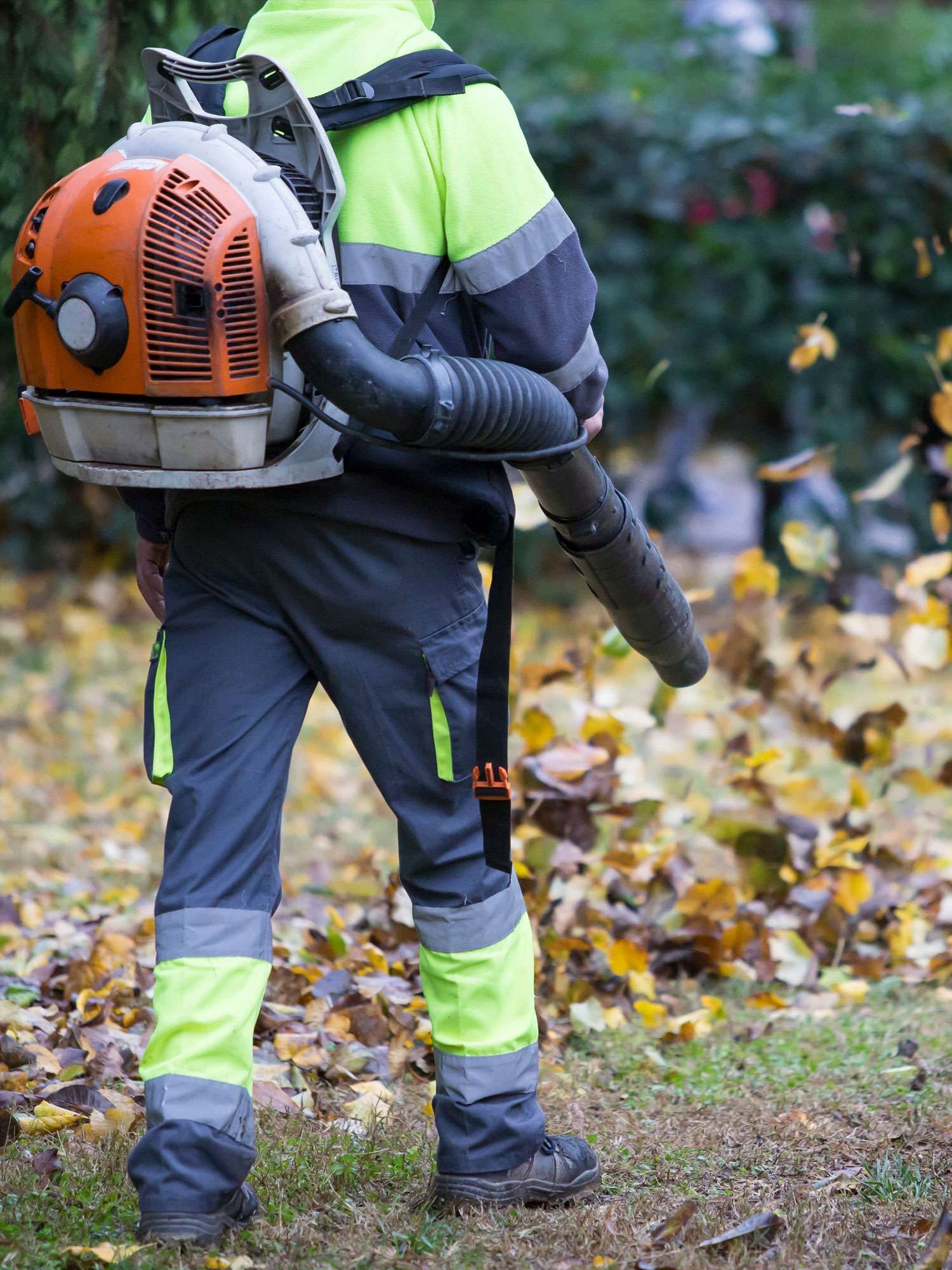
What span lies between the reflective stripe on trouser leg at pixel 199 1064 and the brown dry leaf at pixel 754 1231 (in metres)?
0.71

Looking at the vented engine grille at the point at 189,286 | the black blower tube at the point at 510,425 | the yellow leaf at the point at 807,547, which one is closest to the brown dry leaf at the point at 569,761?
the yellow leaf at the point at 807,547

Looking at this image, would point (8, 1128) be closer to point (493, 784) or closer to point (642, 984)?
point (493, 784)

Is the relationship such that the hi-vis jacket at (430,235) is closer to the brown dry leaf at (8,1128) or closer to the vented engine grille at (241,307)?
the vented engine grille at (241,307)

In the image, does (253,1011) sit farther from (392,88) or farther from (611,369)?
(611,369)

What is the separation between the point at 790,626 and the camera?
7105 mm

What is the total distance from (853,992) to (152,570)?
6.55 feet

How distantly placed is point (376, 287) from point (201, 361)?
1.12 ft

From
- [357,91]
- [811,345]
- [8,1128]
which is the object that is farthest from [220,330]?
A: [811,345]

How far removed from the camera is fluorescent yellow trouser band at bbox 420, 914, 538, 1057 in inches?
95.4

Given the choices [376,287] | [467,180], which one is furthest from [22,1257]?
[467,180]

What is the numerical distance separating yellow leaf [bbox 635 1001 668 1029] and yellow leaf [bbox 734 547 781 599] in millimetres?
1194

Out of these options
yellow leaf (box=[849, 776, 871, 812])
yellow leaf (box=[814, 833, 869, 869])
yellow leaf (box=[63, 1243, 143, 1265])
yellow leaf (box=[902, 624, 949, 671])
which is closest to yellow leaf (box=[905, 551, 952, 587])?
yellow leaf (box=[902, 624, 949, 671])

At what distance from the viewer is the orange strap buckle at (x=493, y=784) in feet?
7.63

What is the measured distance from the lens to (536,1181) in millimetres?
2455
